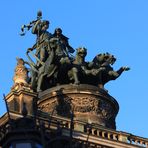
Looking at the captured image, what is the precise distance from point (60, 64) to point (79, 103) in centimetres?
289

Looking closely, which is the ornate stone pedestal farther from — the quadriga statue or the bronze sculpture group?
the quadriga statue

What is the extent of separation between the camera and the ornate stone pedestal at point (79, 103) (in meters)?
44.8

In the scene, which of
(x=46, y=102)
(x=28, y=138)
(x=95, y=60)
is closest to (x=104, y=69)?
(x=95, y=60)

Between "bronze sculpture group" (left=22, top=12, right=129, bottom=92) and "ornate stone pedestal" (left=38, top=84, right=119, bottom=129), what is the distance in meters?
0.79

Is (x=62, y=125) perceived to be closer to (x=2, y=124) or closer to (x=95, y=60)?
(x=2, y=124)

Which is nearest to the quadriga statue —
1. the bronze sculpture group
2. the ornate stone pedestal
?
the bronze sculpture group

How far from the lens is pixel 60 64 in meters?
46.6

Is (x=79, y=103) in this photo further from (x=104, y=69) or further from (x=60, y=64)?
(x=104, y=69)

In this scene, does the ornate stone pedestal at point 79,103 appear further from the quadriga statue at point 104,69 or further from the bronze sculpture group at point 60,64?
the quadriga statue at point 104,69

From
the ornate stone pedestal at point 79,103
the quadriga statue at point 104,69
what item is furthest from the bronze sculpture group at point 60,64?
the ornate stone pedestal at point 79,103

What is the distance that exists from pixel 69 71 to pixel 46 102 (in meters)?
2.62

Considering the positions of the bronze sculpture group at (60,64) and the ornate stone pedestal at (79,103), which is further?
the bronze sculpture group at (60,64)

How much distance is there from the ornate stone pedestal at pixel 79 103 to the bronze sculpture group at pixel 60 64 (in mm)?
793

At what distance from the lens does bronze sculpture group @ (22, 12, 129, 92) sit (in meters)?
46.4
